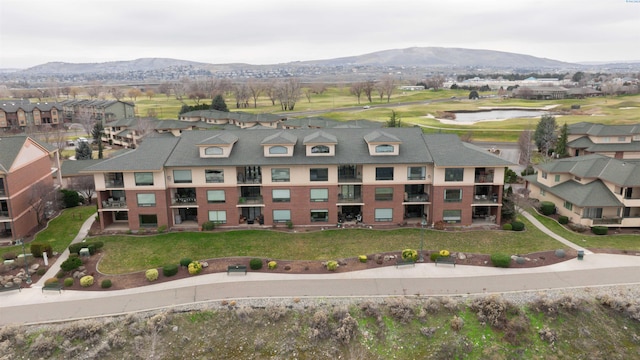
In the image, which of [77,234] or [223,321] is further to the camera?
[77,234]

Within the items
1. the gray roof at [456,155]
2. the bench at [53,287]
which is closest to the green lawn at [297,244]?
the bench at [53,287]

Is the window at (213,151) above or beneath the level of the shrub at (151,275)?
above

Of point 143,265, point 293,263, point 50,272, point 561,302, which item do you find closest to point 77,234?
point 50,272

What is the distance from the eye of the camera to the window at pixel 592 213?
48250mm

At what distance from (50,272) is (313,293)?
23914 millimetres

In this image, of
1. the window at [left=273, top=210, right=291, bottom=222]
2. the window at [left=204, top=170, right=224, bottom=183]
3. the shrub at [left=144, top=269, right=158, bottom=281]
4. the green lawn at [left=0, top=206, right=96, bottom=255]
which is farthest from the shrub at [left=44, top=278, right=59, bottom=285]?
the window at [left=273, top=210, right=291, bottom=222]

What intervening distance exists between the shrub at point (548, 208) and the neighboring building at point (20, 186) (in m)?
58.5

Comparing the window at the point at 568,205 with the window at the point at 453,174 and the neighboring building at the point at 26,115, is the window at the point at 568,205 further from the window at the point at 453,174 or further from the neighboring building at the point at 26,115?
the neighboring building at the point at 26,115

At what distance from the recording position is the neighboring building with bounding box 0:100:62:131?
4887 inches

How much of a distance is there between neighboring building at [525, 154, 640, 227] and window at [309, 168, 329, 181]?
1098 inches

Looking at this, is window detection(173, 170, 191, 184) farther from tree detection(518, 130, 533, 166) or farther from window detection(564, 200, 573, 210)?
tree detection(518, 130, 533, 166)

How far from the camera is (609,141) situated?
257 ft

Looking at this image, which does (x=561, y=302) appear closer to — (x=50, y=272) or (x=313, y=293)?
(x=313, y=293)

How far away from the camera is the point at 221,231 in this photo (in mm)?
47719
